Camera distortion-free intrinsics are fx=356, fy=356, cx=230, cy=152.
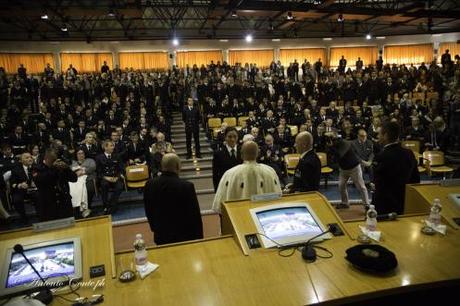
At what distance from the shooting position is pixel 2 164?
24.8 ft

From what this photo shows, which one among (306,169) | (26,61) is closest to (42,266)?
(306,169)

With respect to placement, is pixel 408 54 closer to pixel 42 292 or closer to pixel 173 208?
pixel 173 208

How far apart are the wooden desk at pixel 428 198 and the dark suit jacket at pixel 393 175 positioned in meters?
0.12

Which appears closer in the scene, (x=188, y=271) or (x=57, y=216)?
(x=188, y=271)

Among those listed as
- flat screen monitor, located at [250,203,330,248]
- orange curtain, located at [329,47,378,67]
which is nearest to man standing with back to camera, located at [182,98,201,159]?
flat screen monitor, located at [250,203,330,248]

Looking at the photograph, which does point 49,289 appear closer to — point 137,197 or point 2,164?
point 137,197

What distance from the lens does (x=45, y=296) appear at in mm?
2043

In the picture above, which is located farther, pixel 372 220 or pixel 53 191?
pixel 53 191

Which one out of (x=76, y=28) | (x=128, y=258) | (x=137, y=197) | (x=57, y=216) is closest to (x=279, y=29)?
(x=76, y=28)

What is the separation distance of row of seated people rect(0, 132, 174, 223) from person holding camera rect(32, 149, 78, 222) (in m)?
1.64

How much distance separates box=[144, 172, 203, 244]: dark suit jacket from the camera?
3.10 m

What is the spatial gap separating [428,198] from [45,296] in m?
3.01

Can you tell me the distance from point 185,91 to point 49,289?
12.3 m

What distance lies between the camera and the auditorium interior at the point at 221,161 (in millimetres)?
2234
